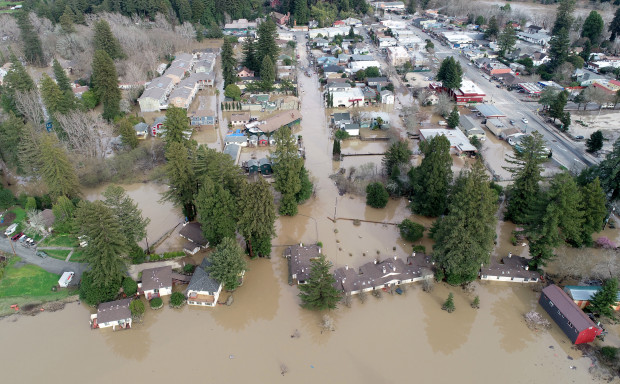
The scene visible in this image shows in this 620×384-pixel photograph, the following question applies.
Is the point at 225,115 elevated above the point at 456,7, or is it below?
below

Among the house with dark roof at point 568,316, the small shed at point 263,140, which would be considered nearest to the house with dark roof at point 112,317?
the small shed at point 263,140

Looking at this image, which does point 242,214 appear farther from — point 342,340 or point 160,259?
point 342,340

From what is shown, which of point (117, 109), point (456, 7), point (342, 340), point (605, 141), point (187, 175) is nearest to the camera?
point (342, 340)

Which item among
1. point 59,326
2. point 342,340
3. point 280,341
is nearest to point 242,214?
point 280,341

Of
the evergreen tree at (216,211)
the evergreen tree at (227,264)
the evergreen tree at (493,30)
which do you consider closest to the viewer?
the evergreen tree at (227,264)

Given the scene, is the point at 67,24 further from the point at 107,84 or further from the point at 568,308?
the point at 568,308

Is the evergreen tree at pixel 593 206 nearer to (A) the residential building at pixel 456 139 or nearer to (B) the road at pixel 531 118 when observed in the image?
(B) the road at pixel 531 118
